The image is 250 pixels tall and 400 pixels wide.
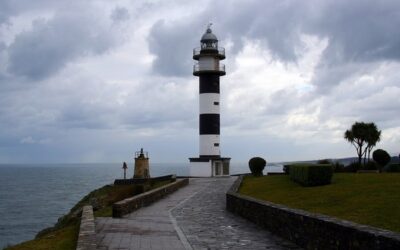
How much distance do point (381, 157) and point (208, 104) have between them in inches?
604

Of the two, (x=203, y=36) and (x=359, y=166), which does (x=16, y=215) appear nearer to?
(x=203, y=36)

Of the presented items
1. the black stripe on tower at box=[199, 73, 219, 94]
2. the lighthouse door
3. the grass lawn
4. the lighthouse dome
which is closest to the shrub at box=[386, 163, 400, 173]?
the grass lawn

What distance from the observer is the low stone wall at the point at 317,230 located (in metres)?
8.19

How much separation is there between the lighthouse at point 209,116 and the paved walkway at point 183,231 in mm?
25391

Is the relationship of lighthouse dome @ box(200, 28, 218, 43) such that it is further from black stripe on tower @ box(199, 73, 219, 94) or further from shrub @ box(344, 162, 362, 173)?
shrub @ box(344, 162, 362, 173)

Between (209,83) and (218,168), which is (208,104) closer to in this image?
(209,83)

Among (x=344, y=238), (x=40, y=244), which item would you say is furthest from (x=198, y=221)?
(x=344, y=238)

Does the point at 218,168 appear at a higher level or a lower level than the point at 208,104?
lower

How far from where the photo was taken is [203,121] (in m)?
46.8

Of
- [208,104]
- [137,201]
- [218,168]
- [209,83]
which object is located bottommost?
[137,201]

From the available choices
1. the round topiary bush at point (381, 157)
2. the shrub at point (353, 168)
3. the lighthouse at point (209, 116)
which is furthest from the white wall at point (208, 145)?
the round topiary bush at point (381, 157)

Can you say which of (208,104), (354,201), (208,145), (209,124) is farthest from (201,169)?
(354,201)

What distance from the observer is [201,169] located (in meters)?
46.5

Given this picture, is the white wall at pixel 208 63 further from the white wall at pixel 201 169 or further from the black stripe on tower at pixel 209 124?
the white wall at pixel 201 169
